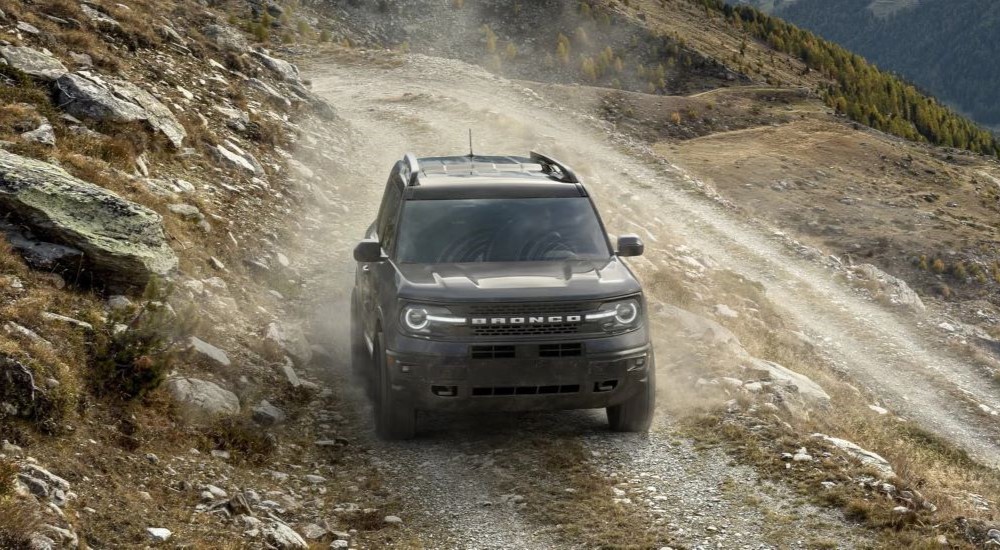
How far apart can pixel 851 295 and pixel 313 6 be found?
3783cm

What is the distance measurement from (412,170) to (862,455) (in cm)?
518

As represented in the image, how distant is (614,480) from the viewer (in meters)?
7.83

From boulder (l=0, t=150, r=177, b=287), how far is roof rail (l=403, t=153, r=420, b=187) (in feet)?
8.68

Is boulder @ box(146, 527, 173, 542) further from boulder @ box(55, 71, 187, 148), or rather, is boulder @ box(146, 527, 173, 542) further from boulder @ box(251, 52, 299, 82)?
boulder @ box(251, 52, 299, 82)

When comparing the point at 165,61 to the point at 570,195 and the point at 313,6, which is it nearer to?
the point at 570,195

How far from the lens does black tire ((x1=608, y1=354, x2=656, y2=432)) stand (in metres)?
8.45

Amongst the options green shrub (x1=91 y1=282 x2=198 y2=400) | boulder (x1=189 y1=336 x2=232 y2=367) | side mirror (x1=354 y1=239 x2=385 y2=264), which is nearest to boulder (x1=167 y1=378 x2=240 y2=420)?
green shrub (x1=91 y1=282 x2=198 y2=400)

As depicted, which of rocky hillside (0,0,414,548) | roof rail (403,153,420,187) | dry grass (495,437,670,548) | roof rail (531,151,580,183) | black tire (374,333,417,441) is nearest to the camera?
rocky hillside (0,0,414,548)

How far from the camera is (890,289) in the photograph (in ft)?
81.4

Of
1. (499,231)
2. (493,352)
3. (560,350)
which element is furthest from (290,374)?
(560,350)

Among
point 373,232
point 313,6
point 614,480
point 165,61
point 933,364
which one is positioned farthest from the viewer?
point 313,6

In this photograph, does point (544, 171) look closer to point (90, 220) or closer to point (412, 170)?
point (412, 170)

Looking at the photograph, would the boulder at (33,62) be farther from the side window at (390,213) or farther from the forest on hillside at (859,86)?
the forest on hillside at (859,86)

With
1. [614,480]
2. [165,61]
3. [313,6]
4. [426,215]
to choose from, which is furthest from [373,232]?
[313,6]
